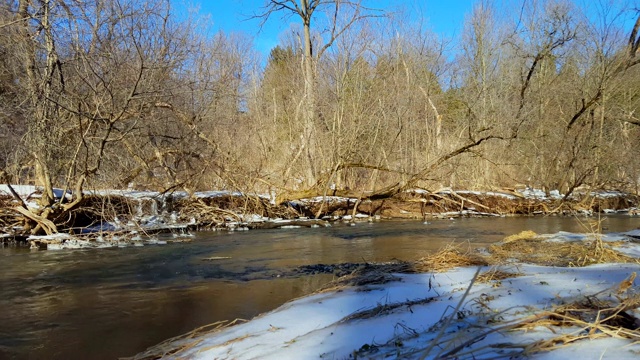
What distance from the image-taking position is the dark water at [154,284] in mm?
4719

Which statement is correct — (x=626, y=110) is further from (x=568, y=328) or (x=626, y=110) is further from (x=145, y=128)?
(x=568, y=328)

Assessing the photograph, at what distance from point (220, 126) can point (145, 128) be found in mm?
4428

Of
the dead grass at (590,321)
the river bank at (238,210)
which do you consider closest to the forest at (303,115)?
the river bank at (238,210)

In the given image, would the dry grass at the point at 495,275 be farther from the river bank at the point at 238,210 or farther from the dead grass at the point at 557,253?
the river bank at the point at 238,210

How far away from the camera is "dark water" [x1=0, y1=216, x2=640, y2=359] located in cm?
472

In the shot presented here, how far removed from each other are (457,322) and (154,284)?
17.5 ft

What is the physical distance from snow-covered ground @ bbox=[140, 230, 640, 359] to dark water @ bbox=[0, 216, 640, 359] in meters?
1.35

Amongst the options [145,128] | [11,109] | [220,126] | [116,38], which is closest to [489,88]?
[220,126]

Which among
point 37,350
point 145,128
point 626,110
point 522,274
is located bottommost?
point 37,350

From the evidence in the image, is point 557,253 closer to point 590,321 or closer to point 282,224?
point 590,321

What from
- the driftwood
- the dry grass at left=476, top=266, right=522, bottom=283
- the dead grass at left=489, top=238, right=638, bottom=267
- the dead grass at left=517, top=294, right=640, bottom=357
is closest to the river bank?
the driftwood

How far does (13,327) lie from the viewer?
16.5 ft

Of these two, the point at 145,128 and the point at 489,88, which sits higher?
the point at 489,88

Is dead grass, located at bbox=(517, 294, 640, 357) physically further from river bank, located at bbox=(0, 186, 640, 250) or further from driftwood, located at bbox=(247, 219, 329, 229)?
driftwood, located at bbox=(247, 219, 329, 229)
